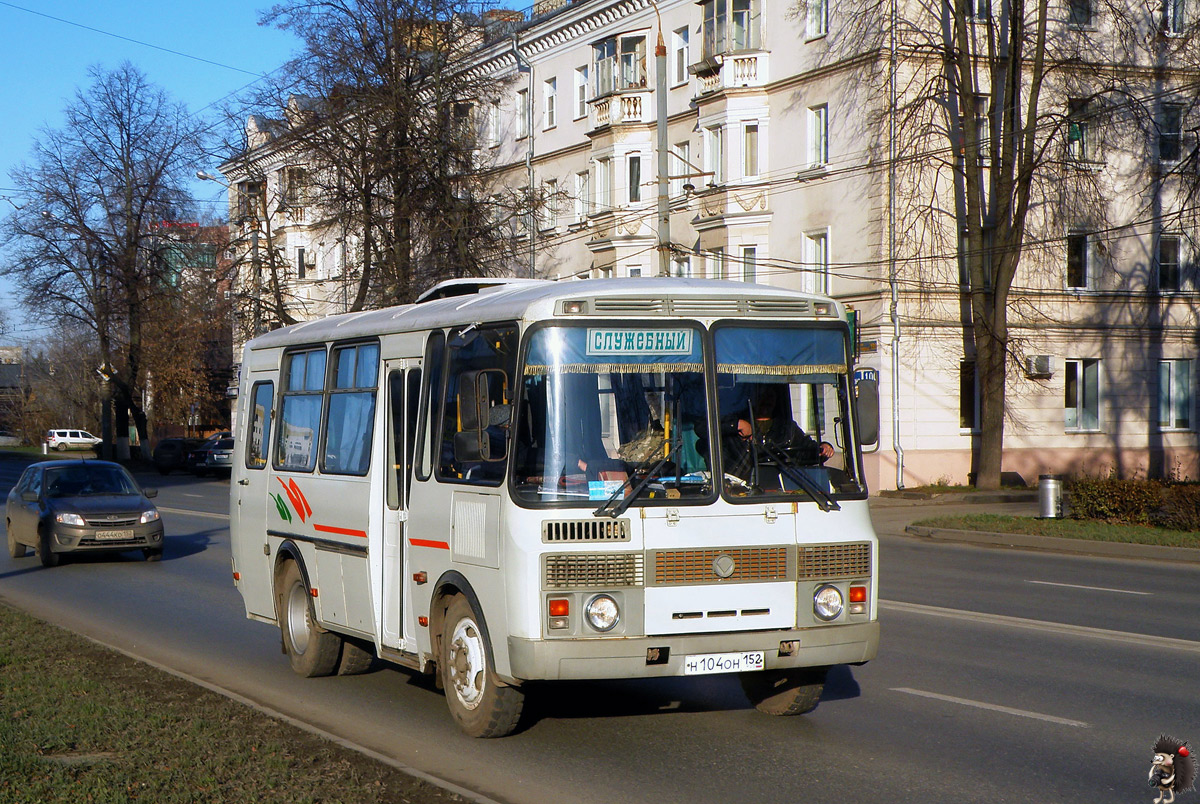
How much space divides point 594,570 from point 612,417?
0.84 meters

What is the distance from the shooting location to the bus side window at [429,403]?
8266 millimetres

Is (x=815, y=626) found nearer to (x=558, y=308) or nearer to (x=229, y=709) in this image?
(x=558, y=308)

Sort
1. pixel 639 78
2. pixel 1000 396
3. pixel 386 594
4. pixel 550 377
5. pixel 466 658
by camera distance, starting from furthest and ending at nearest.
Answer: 1. pixel 639 78
2. pixel 1000 396
3. pixel 386 594
4. pixel 466 658
5. pixel 550 377

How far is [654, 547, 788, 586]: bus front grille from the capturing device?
7.14 m

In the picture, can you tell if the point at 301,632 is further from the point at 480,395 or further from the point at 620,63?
the point at 620,63

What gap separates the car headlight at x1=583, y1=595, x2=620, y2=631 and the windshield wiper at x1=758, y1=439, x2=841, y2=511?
49.7 inches

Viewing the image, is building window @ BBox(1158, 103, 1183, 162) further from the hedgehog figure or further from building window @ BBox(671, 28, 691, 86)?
the hedgehog figure

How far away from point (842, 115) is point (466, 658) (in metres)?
31.4

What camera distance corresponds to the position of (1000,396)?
34.0 meters

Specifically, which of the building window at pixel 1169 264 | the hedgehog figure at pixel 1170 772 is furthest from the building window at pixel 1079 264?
the hedgehog figure at pixel 1170 772

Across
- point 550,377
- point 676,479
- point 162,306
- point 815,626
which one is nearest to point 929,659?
point 815,626

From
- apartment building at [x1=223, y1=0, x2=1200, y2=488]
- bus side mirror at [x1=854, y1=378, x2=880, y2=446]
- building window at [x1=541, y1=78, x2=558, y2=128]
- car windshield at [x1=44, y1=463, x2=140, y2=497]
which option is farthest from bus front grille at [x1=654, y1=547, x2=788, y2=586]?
building window at [x1=541, y1=78, x2=558, y2=128]

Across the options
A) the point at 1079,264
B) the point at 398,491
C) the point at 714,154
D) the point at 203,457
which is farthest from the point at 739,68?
the point at 398,491

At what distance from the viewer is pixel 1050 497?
25.4 metres
